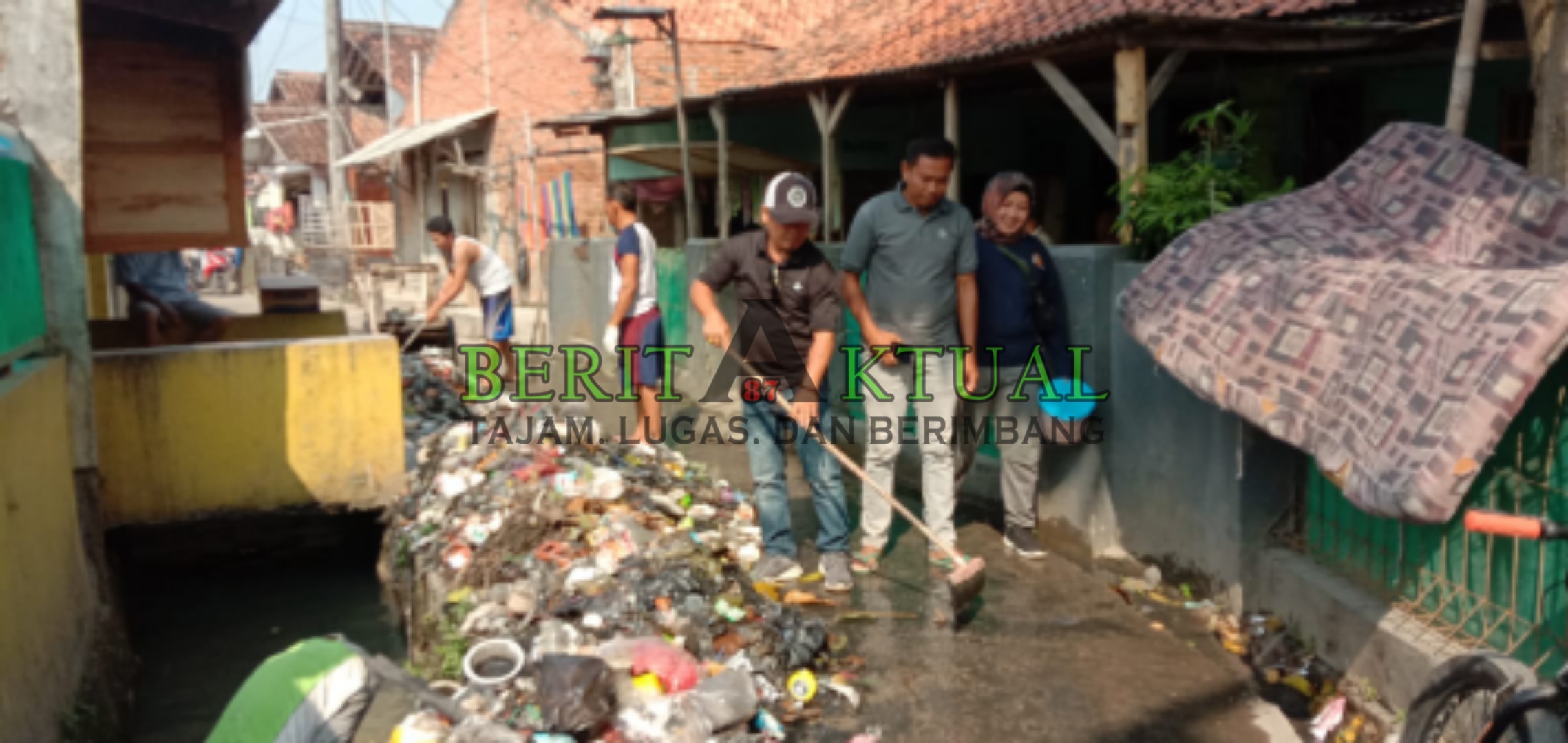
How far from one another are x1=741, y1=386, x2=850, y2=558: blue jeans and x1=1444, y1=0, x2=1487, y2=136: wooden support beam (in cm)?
303

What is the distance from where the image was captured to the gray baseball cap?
196 inches

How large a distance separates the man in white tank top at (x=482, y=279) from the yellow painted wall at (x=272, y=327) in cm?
91

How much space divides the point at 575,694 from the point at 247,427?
371 centimetres

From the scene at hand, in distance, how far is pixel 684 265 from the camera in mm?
11828

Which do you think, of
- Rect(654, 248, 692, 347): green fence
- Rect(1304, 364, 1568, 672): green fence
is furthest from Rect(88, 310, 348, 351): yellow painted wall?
Rect(1304, 364, 1568, 672): green fence

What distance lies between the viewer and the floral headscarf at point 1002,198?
18.4 ft

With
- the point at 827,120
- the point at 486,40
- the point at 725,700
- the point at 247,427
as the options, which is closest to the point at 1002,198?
the point at 725,700

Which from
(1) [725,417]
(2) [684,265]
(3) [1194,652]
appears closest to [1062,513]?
(3) [1194,652]

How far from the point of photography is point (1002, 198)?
222 inches

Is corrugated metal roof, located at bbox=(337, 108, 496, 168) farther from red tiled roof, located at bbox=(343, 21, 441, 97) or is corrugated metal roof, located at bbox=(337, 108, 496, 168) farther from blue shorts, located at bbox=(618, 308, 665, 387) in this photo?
blue shorts, located at bbox=(618, 308, 665, 387)

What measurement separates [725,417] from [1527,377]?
774 centimetres

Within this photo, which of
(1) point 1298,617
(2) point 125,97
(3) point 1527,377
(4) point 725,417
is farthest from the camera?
Answer: (4) point 725,417

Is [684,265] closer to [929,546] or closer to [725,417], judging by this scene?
[725,417]

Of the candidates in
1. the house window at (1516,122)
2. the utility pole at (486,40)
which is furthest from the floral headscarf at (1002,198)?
the utility pole at (486,40)
